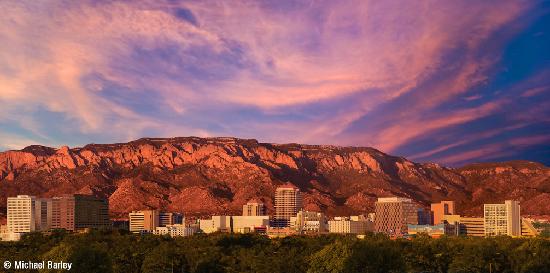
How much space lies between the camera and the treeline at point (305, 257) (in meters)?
106

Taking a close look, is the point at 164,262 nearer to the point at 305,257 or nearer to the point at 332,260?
the point at 305,257

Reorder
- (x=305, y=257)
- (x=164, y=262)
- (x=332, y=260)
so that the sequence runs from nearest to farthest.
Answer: (x=332, y=260) → (x=164, y=262) → (x=305, y=257)

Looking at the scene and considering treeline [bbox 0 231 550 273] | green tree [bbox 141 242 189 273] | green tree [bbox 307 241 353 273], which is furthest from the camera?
green tree [bbox 141 242 189 273]

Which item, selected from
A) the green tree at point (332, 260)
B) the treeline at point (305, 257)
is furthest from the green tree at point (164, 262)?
the green tree at point (332, 260)

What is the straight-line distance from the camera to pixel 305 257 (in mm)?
127438

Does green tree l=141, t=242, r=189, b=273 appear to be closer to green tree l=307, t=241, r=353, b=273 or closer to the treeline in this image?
the treeline

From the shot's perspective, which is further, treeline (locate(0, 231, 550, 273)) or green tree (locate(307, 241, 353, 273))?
green tree (locate(307, 241, 353, 273))

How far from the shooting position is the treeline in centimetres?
10559

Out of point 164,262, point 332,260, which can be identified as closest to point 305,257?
point 332,260

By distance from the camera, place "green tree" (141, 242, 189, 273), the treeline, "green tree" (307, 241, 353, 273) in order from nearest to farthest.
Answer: the treeline
"green tree" (307, 241, 353, 273)
"green tree" (141, 242, 189, 273)

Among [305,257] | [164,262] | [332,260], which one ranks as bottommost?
[164,262]

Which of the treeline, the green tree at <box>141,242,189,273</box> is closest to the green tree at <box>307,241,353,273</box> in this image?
the treeline

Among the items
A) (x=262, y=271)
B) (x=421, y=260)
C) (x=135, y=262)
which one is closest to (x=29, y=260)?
(x=135, y=262)

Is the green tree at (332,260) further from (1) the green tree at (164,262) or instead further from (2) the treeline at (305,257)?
(1) the green tree at (164,262)
